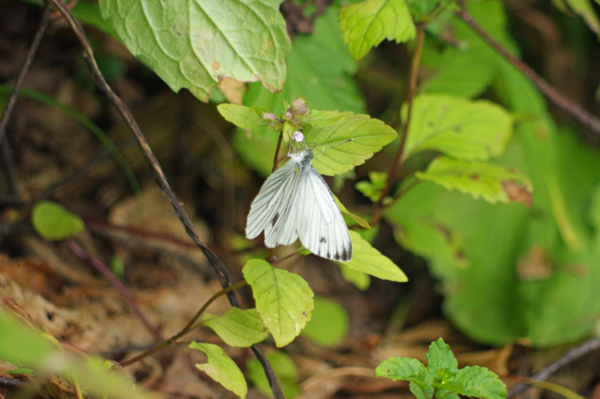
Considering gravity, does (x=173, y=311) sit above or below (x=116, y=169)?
below

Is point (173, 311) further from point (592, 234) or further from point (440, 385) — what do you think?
point (592, 234)

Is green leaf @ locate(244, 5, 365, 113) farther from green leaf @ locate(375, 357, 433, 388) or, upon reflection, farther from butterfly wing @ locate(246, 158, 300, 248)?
green leaf @ locate(375, 357, 433, 388)

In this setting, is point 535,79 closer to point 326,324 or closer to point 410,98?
point 410,98

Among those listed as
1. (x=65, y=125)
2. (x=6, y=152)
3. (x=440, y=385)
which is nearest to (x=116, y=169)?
(x=65, y=125)

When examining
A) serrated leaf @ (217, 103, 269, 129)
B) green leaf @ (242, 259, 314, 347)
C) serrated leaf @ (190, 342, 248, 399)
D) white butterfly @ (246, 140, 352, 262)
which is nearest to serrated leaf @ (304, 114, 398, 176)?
white butterfly @ (246, 140, 352, 262)

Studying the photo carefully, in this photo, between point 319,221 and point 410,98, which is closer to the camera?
point 319,221

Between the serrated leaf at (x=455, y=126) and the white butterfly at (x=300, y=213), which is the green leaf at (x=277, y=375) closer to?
the white butterfly at (x=300, y=213)

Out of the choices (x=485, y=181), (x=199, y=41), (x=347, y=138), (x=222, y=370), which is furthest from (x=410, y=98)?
(x=222, y=370)
